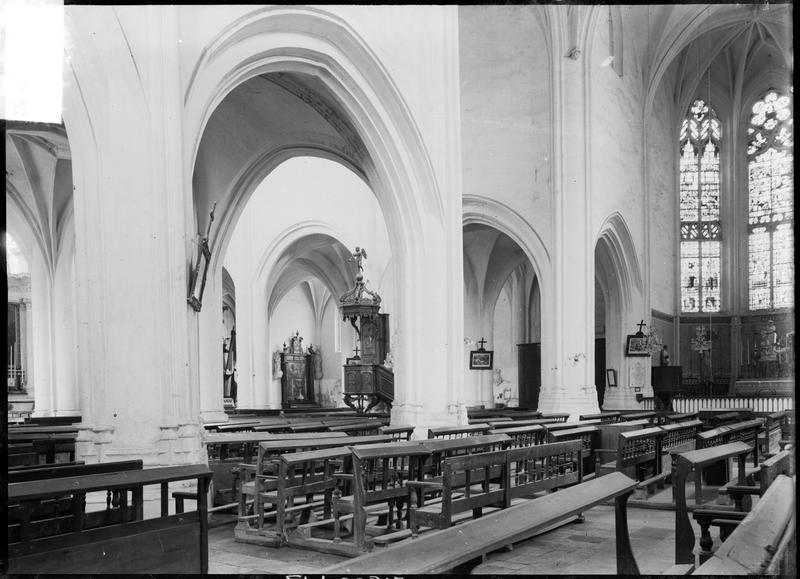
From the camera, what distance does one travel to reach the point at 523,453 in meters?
5.69

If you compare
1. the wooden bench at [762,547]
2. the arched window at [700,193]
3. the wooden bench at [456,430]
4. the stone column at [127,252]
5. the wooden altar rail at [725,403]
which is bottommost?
the wooden altar rail at [725,403]

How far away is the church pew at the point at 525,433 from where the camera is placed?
8.22 m

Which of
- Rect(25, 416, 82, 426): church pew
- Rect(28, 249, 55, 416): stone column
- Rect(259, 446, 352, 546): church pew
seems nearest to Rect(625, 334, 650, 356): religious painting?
Rect(25, 416, 82, 426): church pew

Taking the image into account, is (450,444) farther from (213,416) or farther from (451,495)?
(213,416)

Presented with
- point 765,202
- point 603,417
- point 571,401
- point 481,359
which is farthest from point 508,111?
point 765,202

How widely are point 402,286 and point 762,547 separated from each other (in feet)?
28.3

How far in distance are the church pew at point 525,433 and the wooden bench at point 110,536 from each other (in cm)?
428

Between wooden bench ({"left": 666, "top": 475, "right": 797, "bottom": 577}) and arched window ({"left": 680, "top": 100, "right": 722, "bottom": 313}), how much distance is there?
82.9 feet

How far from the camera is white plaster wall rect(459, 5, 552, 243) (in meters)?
17.2

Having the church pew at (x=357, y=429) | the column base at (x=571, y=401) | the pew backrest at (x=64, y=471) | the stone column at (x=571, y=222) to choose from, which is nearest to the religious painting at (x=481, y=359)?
the stone column at (x=571, y=222)

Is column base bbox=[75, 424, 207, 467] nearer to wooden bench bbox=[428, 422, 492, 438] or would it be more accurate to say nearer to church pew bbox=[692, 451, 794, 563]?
wooden bench bbox=[428, 422, 492, 438]

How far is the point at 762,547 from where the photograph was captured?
2693 mm

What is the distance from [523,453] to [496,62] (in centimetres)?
1327

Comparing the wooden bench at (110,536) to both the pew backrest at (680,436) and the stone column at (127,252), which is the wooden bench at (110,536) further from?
the pew backrest at (680,436)
